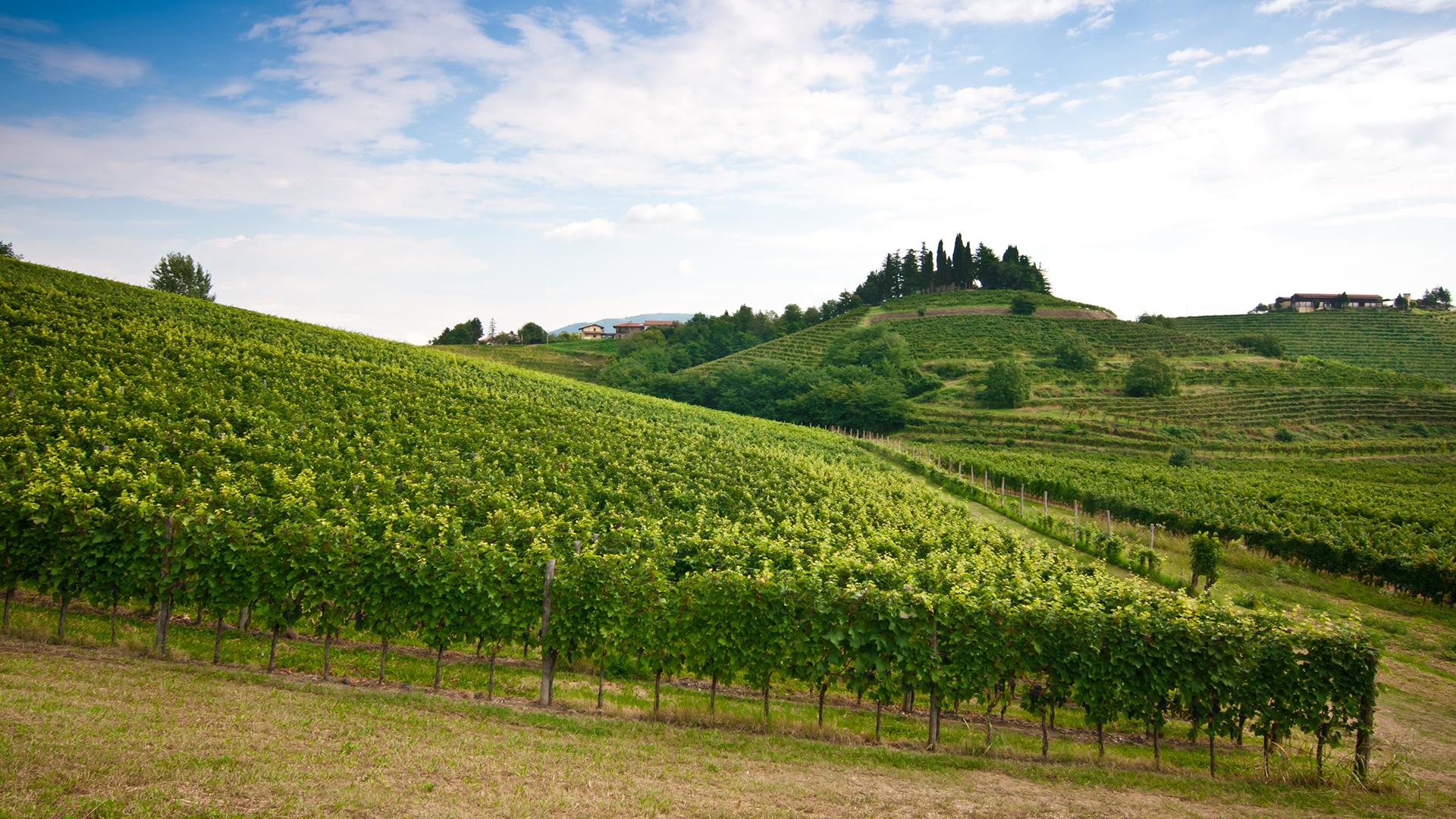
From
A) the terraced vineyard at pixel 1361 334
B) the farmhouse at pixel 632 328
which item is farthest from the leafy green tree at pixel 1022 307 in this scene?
the farmhouse at pixel 632 328

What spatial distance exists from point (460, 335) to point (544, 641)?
13250 centimetres

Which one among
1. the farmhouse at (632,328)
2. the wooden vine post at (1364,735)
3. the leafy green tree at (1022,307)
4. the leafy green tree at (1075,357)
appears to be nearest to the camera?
the wooden vine post at (1364,735)

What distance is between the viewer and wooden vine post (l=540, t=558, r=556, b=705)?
37.1 ft

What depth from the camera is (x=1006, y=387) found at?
71.9 m

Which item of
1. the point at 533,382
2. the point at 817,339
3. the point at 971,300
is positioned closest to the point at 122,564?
the point at 533,382

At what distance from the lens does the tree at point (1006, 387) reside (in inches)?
2822

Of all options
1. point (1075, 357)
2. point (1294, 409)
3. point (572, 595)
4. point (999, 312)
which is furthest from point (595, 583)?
point (999, 312)

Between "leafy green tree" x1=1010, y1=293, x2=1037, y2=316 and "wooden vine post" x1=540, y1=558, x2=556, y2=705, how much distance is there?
356 feet

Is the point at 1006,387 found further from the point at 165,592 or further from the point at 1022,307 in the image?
the point at 165,592

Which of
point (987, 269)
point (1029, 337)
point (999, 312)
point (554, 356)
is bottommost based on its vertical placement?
point (554, 356)

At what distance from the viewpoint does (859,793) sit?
27.7 feet

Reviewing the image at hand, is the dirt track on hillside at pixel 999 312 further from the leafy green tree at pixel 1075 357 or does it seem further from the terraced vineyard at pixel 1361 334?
the leafy green tree at pixel 1075 357

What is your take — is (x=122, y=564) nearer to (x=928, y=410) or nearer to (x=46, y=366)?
(x=46, y=366)

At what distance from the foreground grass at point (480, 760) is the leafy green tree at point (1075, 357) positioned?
266 feet
